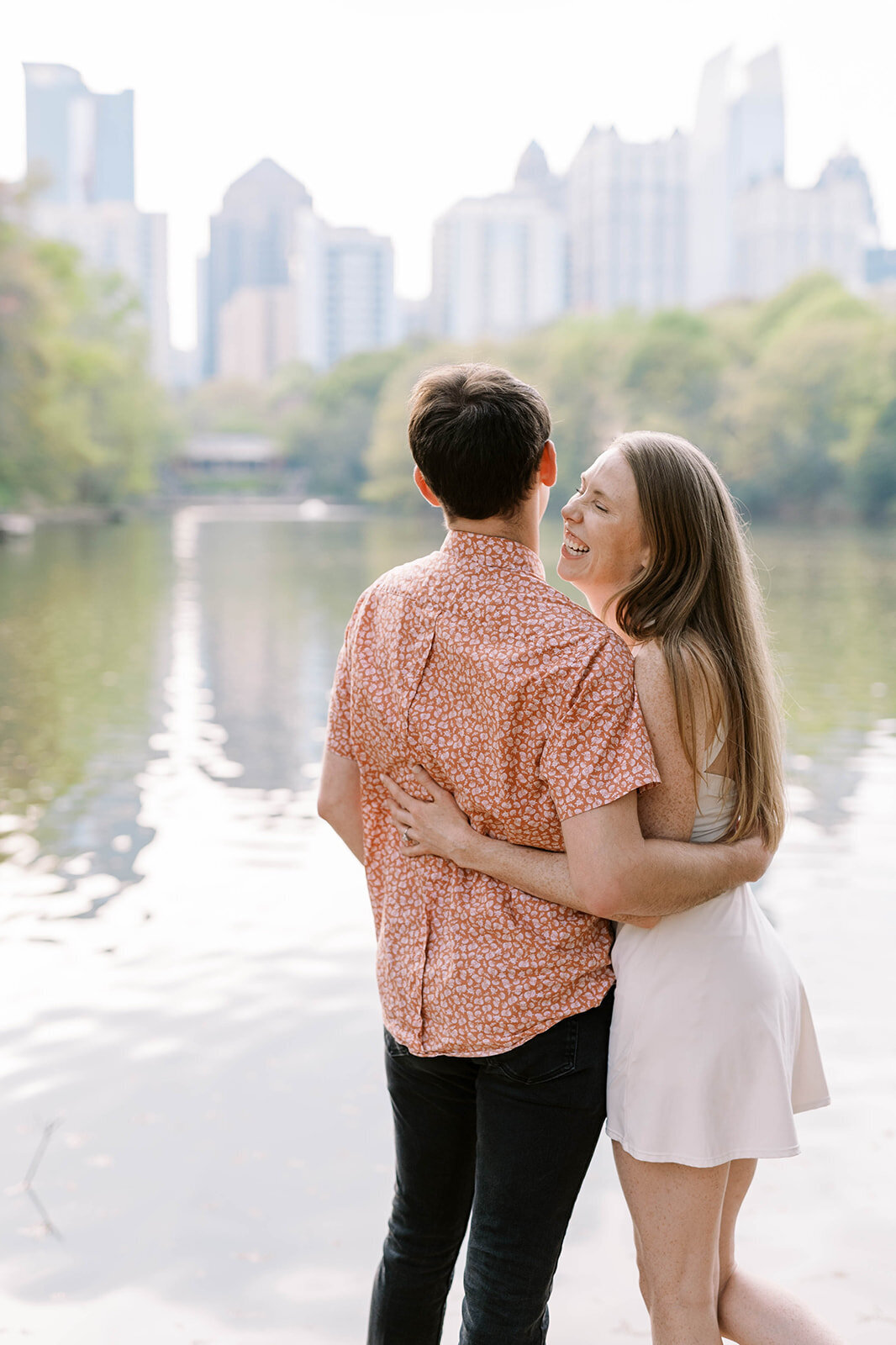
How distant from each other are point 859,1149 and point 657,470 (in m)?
2.37

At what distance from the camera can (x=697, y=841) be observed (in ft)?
6.05

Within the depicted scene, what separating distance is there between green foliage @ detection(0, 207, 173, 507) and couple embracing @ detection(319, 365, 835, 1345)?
31697 millimetres

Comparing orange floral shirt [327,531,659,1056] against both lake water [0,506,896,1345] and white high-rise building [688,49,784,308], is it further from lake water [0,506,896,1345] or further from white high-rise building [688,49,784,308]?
white high-rise building [688,49,784,308]

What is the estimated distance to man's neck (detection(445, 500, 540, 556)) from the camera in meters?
1.74

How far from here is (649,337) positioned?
195 feet

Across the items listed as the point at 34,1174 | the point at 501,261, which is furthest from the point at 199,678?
the point at 501,261

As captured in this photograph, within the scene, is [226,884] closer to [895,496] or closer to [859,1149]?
[859,1149]

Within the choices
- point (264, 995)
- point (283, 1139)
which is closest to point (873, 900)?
point (264, 995)

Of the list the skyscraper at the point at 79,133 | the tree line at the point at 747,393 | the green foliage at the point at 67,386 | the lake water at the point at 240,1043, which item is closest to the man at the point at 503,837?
the lake water at the point at 240,1043

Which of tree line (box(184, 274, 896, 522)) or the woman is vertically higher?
tree line (box(184, 274, 896, 522))

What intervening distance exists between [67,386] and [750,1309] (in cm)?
4737

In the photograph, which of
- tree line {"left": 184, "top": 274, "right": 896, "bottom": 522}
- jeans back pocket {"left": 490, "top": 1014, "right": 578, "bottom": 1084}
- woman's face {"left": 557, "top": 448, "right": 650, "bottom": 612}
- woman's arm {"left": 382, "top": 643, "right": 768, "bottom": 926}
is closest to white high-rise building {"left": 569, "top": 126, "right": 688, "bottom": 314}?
tree line {"left": 184, "top": 274, "right": 896, "bottom": 522}

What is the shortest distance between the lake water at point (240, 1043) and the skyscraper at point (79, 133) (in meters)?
168

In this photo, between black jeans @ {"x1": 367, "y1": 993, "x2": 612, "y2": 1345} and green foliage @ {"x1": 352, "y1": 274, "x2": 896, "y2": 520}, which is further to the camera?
green foliage @ {"x1": 352, "y1": 274, "x2": 896, "y2": 520}
